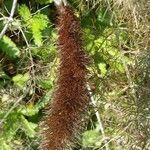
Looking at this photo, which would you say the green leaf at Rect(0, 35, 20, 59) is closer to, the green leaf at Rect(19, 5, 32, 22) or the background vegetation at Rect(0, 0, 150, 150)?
the background vegetation at Rect(0, 0, 150, 150)

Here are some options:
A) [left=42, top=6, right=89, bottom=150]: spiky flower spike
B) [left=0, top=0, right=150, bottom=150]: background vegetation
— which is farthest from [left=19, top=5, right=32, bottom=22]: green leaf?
[left=42, top=6, right=89, bottom=150]: spiky flower spike

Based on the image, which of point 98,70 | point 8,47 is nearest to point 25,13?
point 8,47

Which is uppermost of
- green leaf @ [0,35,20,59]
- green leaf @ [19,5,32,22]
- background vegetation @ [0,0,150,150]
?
green leaf @ [19,5,32,22]

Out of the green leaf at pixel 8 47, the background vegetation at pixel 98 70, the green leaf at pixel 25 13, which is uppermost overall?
the green leaf at pixel 25 13

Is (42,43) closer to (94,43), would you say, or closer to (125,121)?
(94,43)

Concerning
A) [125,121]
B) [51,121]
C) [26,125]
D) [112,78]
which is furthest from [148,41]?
[51,121]

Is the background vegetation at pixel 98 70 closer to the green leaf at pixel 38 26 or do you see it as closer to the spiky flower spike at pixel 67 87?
the green leaf at pixel 38 26

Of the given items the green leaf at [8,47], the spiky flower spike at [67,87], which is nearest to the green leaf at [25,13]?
the green leaf at [8,47]
